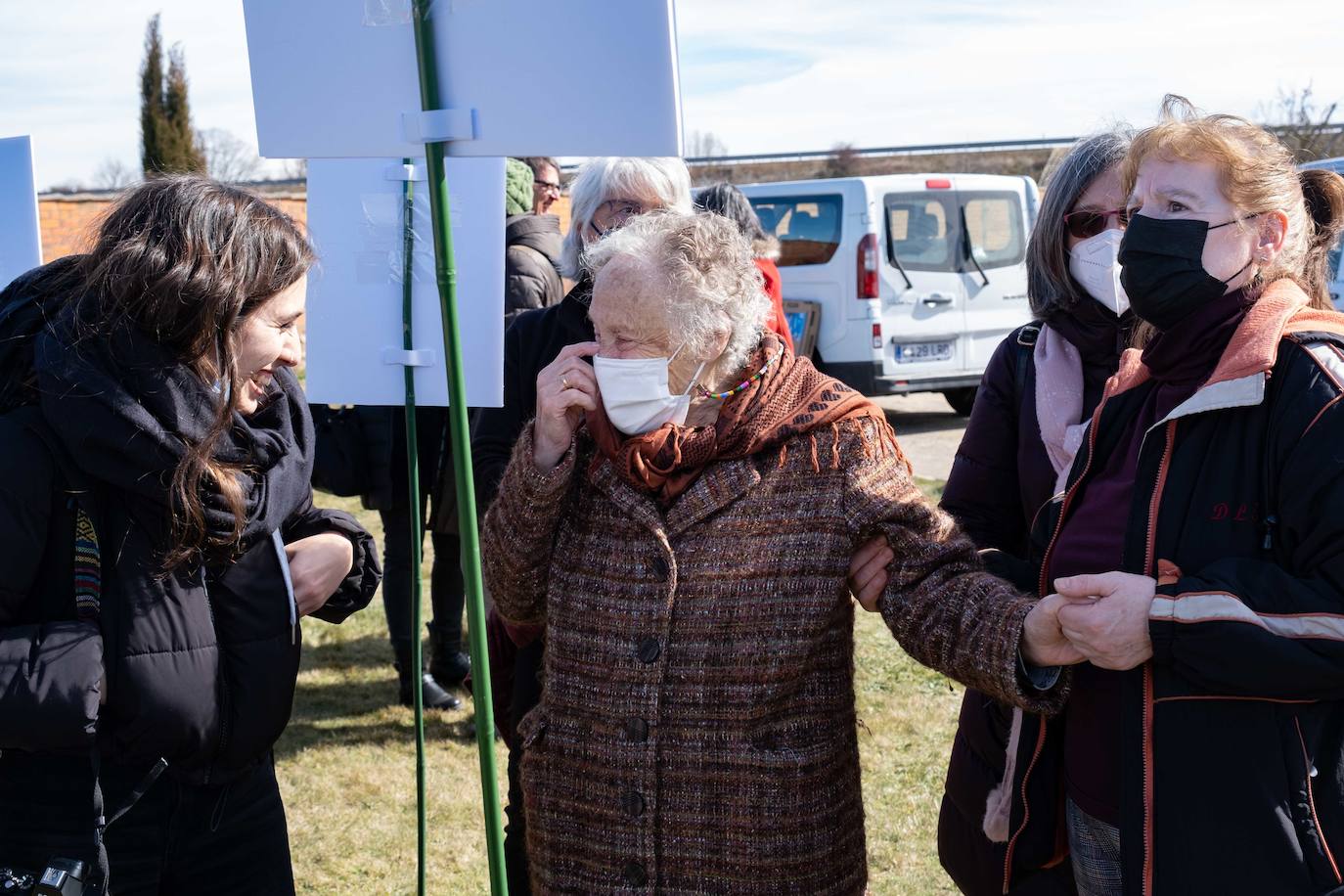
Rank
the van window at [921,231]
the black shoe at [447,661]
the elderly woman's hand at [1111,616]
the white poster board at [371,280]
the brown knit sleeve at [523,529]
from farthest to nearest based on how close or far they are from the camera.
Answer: the van window at [921,231] < the black shoe at [447,661] < the white poster board at [371,280] < the brown knit sleeve at [523,529] < the elderly woman's hand at [1111,616]

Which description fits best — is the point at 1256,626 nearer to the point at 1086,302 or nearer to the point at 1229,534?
the point at 1229,534

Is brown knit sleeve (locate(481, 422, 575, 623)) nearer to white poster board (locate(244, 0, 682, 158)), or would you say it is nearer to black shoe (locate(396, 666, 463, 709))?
white poster board (locate(244, 0, 682, 158))

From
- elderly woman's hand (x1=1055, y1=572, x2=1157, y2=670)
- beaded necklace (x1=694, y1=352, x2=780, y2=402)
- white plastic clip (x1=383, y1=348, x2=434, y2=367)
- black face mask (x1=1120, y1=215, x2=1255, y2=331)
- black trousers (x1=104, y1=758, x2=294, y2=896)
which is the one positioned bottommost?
black trousers (x1=104, y1=758, x2=294, y2=896)

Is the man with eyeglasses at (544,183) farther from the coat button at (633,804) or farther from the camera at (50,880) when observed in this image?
the camera at (50,880)

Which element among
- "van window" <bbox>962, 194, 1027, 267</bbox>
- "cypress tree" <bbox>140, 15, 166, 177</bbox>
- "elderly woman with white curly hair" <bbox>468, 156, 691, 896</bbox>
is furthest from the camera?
"cypress tree" <bbox>140, 15, 166, 177</bbox>

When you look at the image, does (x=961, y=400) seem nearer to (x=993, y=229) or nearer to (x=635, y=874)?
(x=993, y=229)

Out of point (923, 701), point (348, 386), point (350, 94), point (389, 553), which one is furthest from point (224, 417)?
point (923, 701)

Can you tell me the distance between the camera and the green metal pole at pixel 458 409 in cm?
160

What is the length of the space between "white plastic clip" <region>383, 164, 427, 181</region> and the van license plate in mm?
7847

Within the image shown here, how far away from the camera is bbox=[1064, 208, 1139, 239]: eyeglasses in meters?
2.46

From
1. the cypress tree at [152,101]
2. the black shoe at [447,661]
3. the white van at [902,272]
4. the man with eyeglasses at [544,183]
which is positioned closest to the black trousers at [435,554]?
the black shoe at [447,661]

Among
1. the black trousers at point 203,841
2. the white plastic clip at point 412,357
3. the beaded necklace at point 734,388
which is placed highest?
the white plastic clip at point 412,357

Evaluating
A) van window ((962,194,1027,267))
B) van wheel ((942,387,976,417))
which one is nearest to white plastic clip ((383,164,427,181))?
van window ((962,194,1027,267))

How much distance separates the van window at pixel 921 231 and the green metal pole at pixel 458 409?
8.99 metres
